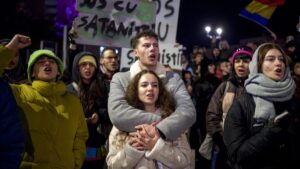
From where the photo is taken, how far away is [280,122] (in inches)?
123

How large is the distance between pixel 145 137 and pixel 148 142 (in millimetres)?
49

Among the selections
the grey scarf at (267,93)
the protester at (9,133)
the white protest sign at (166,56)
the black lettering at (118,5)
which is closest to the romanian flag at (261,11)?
the white protest sign at (166,56)

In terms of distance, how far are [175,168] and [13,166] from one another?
152 cm

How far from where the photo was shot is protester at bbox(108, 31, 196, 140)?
3.57 m

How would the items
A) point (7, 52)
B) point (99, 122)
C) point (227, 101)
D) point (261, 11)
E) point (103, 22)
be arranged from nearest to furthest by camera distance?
point (7, 52) → point (99, 122) → point (227, 101) → point (103, 22) → point (261, 11)

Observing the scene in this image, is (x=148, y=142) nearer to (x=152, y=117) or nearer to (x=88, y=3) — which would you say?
(x=152, y=117)

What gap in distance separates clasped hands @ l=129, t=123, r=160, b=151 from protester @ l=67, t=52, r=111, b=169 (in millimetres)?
1263

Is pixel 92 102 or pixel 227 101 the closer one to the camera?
pixel 92 102

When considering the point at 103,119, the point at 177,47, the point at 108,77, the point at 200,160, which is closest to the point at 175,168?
the point at 103,119

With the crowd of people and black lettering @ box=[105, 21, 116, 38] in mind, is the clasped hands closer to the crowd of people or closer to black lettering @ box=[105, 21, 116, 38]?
the crowd of people

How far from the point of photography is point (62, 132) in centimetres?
376

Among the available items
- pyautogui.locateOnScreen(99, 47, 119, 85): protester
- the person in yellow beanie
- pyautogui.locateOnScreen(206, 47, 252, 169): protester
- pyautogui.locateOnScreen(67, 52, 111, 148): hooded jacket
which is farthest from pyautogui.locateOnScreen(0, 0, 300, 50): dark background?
the person in yellow beanie

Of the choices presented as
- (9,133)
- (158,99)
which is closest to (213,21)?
(158,99)

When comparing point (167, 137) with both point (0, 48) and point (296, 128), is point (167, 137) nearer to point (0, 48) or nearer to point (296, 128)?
point (296, 128)
